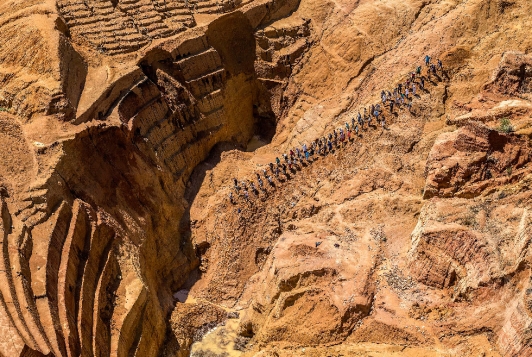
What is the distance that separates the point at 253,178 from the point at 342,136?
5.96m

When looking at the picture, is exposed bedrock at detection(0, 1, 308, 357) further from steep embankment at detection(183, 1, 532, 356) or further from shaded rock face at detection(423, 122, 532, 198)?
shaded rock face at detection(423, 122, 532, 198)

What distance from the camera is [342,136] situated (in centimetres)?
2664

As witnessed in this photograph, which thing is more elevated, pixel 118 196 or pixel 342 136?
pixel 342 136

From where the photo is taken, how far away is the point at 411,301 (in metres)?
17.9

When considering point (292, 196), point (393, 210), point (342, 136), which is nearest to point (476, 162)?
point (393, 210)

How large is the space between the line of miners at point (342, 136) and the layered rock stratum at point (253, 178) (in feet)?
1.30

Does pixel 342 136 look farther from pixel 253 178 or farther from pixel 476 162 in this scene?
pixel 476 162

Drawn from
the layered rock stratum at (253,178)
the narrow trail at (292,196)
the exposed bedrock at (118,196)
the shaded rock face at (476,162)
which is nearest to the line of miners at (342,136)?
the narrow trail at (292,196)

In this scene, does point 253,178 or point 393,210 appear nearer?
point 393,210

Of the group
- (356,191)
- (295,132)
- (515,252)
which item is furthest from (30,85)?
(515,252)

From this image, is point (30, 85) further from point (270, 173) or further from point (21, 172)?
point (270, 173)

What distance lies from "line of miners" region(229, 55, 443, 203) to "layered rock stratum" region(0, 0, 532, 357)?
40cm

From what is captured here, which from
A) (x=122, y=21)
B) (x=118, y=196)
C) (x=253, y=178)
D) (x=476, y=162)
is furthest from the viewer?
(x=122, y=21)

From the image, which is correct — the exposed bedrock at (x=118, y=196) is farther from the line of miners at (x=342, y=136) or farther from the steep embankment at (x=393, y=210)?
the line of miners at (x=342, y=136)
